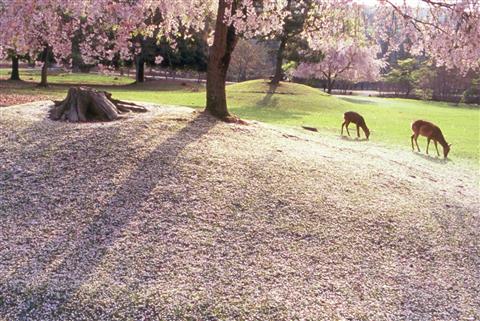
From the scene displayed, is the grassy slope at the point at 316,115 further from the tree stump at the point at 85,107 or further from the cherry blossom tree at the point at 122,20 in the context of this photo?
the tree stump at the point at 85,107

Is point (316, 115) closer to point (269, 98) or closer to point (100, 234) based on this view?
point (269, 98)

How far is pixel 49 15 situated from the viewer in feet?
23.9

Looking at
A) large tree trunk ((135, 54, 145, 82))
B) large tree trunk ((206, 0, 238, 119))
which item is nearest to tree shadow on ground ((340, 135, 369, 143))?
large tree trunk ((206, 0, 238, 119))

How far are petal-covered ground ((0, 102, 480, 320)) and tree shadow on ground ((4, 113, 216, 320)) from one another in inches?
0.7

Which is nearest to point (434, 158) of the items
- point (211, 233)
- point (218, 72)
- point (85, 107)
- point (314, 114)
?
point (218, 72)

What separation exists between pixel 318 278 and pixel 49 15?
6.16m

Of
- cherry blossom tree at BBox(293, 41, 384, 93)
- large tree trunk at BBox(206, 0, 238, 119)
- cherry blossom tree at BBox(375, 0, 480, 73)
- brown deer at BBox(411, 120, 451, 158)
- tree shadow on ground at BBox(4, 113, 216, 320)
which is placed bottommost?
tree shadow on ground at BBox(4, 113, 216, 320)

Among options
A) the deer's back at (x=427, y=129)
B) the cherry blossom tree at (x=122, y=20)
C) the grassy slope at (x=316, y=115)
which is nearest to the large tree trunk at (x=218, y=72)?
the cherry blossom tree at (x=122, y=20)

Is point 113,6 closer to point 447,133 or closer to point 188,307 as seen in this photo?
point 188,307

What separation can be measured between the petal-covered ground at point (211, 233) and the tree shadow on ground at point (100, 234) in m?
0.02

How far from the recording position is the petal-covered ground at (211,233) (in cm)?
383

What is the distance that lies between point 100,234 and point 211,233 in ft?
3.92

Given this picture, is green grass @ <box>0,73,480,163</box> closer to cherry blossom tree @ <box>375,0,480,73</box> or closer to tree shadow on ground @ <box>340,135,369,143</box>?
tree shadow on ground @ <box>340,135,369,143</box>

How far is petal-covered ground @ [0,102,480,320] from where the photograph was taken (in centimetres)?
383
